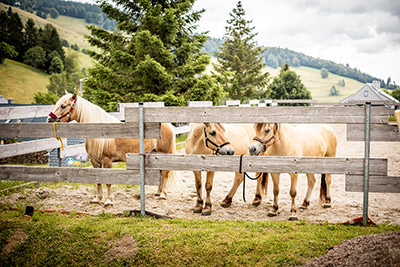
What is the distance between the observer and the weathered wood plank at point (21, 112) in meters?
6.18

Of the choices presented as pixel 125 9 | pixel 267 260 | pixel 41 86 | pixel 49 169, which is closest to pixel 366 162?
pixel 267 260

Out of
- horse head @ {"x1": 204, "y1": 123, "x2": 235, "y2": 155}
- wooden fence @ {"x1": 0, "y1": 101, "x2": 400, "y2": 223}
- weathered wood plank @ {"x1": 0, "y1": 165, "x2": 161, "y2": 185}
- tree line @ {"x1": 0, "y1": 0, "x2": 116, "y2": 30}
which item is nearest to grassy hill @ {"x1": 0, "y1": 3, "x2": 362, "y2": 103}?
tree line @ {"x1": 0, "y1": 0, "x2": 116, "y2": 30}

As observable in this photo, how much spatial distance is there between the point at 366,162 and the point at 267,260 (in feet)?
6.66

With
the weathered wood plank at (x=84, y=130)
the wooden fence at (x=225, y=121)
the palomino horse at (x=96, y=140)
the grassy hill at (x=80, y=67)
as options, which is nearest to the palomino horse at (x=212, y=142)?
the wooden fence at (x=225, y=121)

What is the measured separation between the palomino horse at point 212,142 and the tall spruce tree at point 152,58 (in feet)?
36.9

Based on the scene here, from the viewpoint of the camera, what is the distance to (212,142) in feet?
16.6

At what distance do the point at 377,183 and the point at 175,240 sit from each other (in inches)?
113

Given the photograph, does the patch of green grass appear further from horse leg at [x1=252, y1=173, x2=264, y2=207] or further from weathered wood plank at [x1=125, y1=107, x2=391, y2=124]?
horse leg at [x1=252, y1=173, x2=264, y2=207]

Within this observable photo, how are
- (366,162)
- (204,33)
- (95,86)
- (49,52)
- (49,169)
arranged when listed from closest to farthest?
(366,162) < (49,169) < (95,86) < (204,33) < (49,52)

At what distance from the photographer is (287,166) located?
4176 mm

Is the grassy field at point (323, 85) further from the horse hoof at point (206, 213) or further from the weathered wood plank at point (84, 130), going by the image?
the weathered wood plank at point (84, 130)

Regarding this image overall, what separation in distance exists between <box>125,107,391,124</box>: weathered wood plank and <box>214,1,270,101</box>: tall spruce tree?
30957 mm

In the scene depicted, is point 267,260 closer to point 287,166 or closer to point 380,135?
point 287,166

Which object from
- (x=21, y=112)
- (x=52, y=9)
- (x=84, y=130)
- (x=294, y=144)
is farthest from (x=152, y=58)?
(x=52, y=9)
